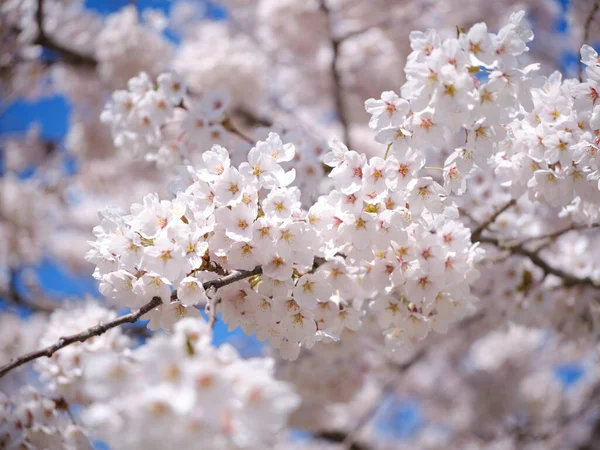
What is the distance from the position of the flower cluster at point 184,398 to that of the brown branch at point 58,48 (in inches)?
145

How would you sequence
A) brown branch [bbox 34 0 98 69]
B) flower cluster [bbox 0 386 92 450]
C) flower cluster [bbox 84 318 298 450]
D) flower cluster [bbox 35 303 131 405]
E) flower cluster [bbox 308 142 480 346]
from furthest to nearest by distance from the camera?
brown branch [bbox 34 0 98 69]
flower cluster [bbox 35 303 131 405]
flower cluster [bbox 0 386 92 450]
flower cluster [bbox 308 142 480 346]
flower cluster [bbox 84 318 298 450]

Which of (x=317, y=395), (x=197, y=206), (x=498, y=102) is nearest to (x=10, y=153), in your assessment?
(x=317, y=395)

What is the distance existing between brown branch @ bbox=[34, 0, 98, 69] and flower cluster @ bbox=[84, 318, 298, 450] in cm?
369

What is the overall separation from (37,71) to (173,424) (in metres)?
4.59

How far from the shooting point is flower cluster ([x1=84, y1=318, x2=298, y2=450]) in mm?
900

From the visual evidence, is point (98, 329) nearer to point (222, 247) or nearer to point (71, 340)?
point (71, 340)

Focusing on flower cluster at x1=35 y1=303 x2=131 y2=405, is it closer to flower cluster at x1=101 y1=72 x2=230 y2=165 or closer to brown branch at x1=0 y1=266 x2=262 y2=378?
brown branch at x1=0 y1=266 x2=262 y2=378

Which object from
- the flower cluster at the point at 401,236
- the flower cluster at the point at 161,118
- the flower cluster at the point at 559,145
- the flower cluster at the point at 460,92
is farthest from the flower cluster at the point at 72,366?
the flower cluster at the point at 559,145

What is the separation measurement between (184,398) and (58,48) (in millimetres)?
4556

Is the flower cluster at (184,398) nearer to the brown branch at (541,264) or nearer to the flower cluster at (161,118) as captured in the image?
the brown branch at (541,264)

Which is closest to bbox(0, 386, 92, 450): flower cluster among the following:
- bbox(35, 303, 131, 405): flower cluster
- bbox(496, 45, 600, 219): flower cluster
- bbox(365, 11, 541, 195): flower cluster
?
bbox(35, 303, 131, 405): flower cluster

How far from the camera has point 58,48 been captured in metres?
4.37

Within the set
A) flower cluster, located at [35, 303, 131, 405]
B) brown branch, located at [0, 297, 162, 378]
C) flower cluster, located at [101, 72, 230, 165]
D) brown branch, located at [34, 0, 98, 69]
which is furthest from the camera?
brown branch, located at [34, 0, 98, 69]

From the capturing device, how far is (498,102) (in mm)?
1479
